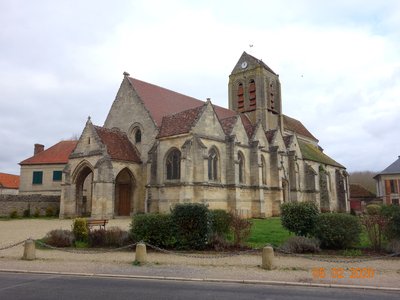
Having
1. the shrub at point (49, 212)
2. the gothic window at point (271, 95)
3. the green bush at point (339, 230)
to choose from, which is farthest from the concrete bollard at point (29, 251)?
the gothic window at point (271, 95)

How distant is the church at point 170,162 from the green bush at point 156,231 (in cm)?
949

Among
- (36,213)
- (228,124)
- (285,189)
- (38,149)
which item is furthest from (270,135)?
(38,149)

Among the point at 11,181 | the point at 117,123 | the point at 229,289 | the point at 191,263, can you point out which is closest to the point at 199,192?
the point at 117,123

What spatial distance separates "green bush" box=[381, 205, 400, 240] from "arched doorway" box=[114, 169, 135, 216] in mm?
18553

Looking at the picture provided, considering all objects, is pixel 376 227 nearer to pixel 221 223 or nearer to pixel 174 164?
pixel 221 223

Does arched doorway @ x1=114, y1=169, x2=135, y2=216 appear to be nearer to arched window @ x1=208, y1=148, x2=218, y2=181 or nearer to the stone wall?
the stone wall

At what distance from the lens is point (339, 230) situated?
1170 centimetres

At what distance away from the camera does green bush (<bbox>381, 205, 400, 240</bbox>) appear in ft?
36.6

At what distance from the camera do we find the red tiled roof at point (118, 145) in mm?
24672

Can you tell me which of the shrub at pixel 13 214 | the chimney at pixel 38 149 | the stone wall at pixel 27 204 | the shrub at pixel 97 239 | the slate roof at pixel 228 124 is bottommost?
the shrub at pixel 97 239

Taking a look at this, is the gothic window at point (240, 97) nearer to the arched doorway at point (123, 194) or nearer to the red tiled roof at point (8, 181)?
Answer: the arched doorway at point (123, 194)

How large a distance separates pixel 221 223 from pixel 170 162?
38.9 feet

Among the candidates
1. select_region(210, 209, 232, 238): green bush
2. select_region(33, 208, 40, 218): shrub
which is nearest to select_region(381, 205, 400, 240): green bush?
select_region(210, 209, 232, 238): green bush

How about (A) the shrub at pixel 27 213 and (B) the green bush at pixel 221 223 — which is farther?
(A) the shrub at pixel 27 213
